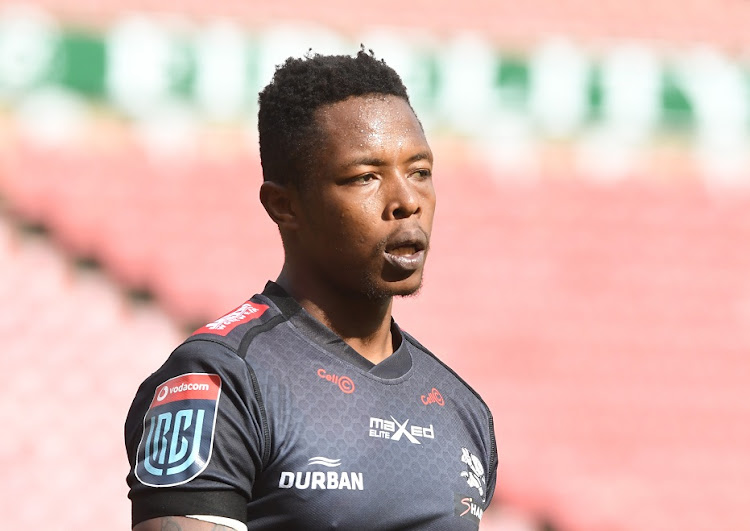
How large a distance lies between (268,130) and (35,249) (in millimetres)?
4278

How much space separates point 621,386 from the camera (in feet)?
20.2

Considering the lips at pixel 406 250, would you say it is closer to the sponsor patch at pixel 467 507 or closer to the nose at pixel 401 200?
the nose at pixel 401 200

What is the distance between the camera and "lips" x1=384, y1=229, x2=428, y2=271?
69.1 inches

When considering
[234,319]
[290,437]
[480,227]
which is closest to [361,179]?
[234,319]

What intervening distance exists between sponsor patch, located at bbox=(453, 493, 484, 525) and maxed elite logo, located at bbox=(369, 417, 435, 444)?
0.10 m

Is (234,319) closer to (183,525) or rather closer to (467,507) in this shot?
(183,525)

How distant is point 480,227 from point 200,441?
505 cm

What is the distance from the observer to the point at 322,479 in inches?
63.2

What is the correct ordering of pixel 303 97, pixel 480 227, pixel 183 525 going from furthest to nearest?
pixel 480 227 < pixel 303 97 < pixel 183 525

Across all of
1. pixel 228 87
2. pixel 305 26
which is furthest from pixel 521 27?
pixel 228 87

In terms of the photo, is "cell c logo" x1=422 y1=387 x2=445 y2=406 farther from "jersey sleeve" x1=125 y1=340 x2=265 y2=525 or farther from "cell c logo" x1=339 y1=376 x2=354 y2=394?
"jersey sleeve" x1=125 y1=340 x2=265 y2=525

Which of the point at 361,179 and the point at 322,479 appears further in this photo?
the point at 361,179

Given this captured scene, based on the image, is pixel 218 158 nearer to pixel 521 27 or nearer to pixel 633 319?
pixel 521 27

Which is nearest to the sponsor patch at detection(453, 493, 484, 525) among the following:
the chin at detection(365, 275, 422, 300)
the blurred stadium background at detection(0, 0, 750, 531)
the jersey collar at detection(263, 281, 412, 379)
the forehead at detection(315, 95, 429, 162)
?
the jersey collar at detection(263, 281, 412, 379)
